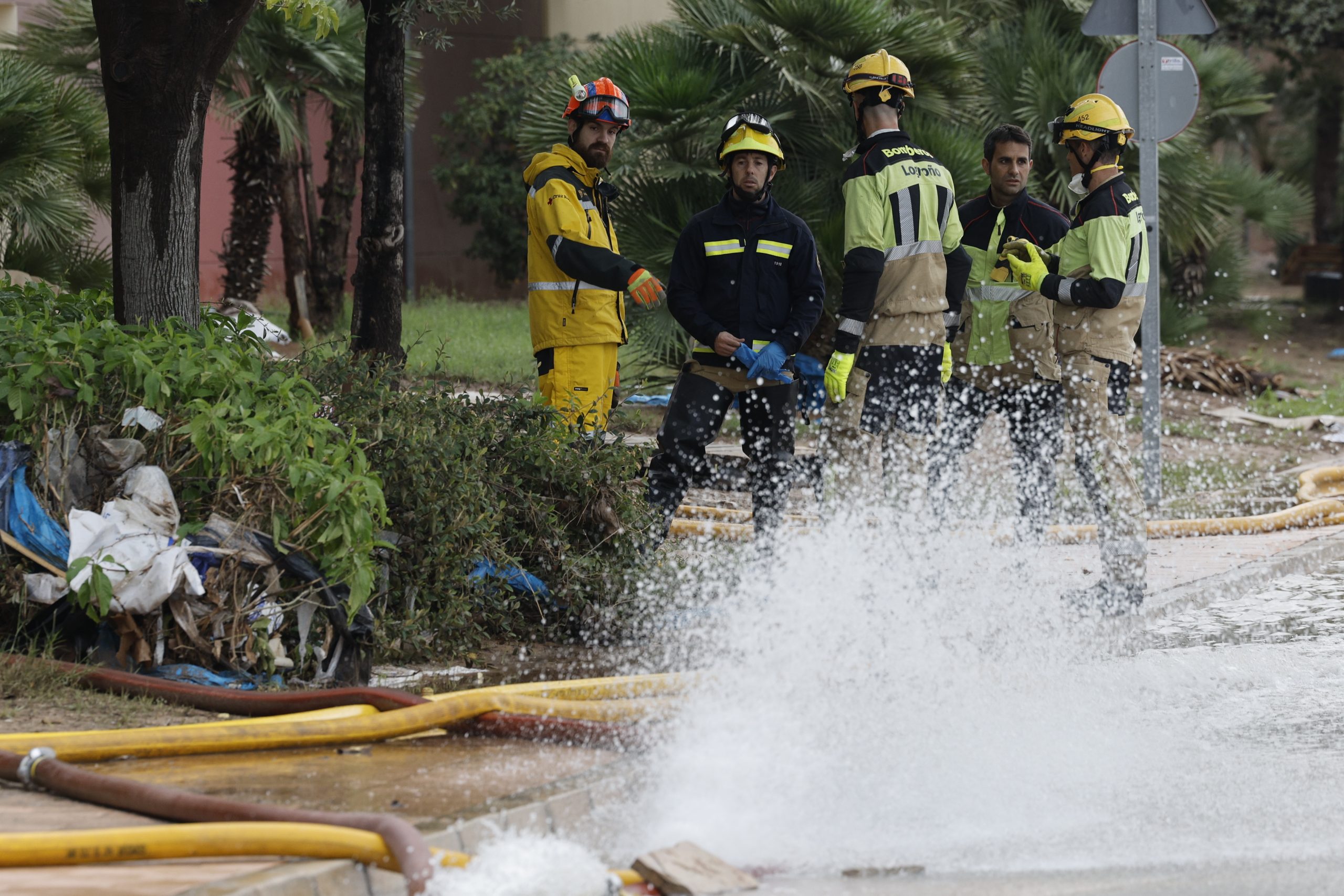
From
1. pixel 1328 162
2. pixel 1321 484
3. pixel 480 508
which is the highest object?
pixel 1328 162

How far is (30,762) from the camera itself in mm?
3797

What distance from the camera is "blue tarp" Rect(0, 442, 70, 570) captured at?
15.8 ft

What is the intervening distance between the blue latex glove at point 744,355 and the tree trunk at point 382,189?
193 centimetres

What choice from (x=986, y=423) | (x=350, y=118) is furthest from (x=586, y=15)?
(x=986, y=423)

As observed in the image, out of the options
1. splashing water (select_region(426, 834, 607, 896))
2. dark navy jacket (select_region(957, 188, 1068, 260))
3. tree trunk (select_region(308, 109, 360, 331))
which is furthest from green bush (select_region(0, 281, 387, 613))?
tree trunk (select_region(308, 109, 360, 331))

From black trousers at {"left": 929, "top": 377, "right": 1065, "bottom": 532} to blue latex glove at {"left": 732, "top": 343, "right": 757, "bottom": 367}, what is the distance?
1.28 m

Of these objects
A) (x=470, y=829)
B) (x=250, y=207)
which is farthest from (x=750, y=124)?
(x=250, y=207)

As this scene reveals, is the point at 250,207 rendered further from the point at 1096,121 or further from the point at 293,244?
the point at 1096,121

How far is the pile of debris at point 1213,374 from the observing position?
47.2ft

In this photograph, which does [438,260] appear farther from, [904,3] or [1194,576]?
[1194,576]

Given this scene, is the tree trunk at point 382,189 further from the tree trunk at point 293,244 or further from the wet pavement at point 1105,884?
the tree trunk at point 293,244

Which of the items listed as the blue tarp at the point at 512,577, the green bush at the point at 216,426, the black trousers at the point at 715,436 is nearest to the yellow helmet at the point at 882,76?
the black trousers at the point at 715,436

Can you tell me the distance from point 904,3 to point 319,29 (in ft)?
25.5

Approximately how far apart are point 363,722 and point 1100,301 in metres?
3.77
